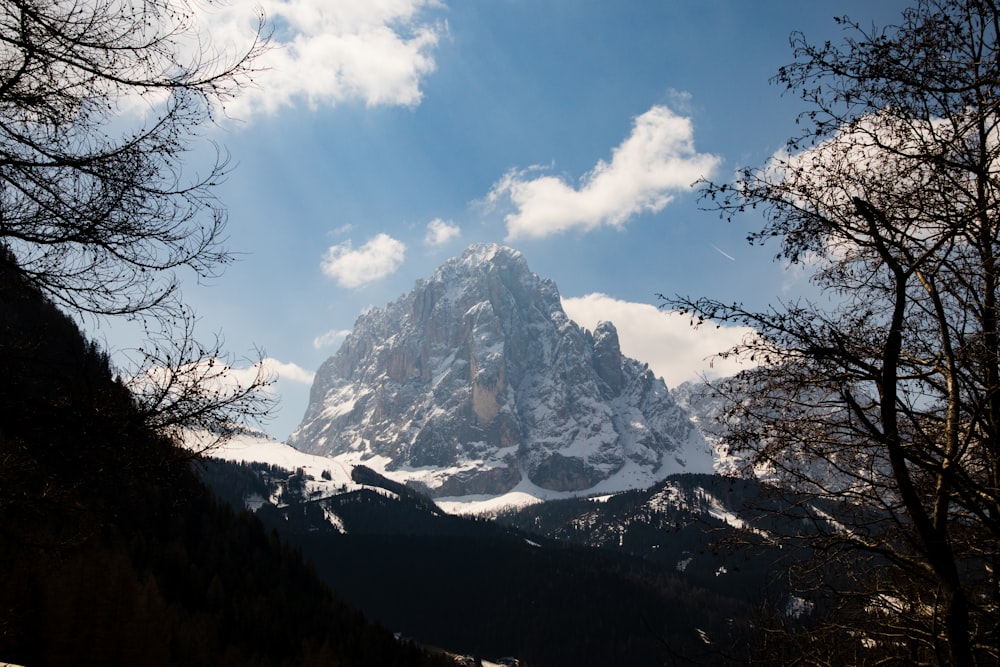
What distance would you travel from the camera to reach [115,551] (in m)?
50.5

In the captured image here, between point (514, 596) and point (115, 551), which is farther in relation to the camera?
point (514, 596)

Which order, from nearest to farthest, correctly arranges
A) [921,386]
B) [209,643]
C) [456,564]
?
1. [921,386]
2. [209,643]
3. [456,564]

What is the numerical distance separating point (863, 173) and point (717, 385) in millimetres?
2232

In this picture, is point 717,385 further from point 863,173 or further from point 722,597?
point 722,597

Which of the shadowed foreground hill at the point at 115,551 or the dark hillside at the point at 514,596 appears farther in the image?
the dark hillside at the point at 514,596

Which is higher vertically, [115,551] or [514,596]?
[115,551]

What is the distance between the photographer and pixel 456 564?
165 metres

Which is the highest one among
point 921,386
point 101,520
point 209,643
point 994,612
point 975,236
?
point 975,236

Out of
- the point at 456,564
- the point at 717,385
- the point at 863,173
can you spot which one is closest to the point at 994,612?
the point at 717,385

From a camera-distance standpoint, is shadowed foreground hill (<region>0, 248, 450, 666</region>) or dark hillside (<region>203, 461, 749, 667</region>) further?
dark hillside (<region>203, 461, 749, 667</region>)

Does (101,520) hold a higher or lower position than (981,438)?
lower

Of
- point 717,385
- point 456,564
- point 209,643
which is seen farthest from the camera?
point 456,564

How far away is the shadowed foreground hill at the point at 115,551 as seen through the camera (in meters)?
6.02

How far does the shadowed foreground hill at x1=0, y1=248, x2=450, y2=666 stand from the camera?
6016 mm
